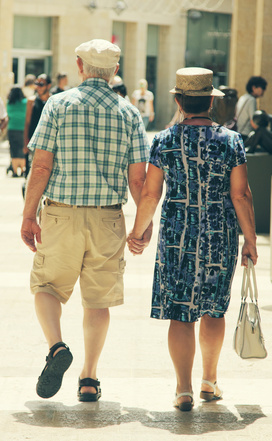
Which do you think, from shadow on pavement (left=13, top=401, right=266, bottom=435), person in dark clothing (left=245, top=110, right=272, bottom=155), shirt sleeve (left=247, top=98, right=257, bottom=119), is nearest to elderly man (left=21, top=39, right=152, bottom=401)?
shadow on pavement (left=13, top=401, right=266, bottom=435)

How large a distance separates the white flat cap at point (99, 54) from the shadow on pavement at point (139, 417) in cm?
174

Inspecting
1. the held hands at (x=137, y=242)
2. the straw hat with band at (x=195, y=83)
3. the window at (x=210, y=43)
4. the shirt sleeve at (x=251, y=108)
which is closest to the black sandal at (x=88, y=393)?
the held hands at (x=137, y=242)

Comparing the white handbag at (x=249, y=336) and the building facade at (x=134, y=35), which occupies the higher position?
the building facade at (x=134, y=35)

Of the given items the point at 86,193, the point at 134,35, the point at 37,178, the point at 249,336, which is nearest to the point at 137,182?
the point at 86,193

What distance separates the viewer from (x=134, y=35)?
3384cm

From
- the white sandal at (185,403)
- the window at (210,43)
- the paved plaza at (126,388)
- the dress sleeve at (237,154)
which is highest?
the window at (210,43)

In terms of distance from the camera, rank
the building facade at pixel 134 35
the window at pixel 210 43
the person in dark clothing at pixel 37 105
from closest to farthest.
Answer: the person in dark clothing at pixel 37 105, the building facade at pixel 134 35, the window at pixel 210 43

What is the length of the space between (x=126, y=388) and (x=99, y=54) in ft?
5.81

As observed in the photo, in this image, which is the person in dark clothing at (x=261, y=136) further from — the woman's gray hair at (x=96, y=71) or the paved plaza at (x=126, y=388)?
the woman's gray hair at (x=96, y=71)

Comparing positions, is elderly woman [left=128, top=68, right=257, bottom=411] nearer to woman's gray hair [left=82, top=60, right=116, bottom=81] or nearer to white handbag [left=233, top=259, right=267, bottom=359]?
white handbag [left=233, top=259, right=267, bottom=359]

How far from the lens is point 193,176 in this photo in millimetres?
4176

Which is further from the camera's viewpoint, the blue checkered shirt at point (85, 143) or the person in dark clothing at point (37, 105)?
the person in dark clothing at point (37, 105)

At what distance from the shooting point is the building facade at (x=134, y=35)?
32.1 m

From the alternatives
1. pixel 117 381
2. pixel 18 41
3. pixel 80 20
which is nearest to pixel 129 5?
pixel 80 20
